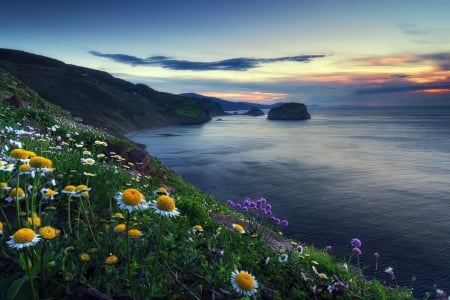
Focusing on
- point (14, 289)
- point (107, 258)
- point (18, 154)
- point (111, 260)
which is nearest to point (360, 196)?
point (107, 258)

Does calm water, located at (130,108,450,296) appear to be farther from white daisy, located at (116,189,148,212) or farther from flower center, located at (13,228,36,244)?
flower center, located at (13,228,36,244)

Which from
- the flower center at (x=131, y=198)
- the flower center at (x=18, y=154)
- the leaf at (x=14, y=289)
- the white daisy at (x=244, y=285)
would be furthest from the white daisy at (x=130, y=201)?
the flower center at (x=18, y=154)

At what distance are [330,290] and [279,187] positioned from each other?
131 ft

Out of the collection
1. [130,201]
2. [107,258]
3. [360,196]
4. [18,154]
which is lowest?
[360,196]

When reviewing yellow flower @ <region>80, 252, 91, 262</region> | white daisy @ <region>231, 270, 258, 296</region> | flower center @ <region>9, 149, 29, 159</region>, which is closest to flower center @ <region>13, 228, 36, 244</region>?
flower center @ <region>9, 149, 29, 159</region>

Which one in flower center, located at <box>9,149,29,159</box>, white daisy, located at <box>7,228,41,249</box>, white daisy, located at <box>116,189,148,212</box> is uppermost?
flower center, located at <box>9,149,29,159</box>

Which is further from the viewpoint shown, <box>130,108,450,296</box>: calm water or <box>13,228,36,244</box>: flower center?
<box>130,108,450,296</box>: calm water

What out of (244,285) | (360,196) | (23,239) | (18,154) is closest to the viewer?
(23,239)

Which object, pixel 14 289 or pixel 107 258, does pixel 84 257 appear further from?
pixel 14 289

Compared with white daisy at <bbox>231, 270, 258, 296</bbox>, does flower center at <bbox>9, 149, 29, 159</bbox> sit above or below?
above

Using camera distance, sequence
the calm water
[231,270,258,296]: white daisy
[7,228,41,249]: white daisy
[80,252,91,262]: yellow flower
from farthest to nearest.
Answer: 1. the calm water
2. [80,252,91,262]: yellow flower
3. [231,270,258,296]: white daisy
4. [7,228,41,249]: white daisy

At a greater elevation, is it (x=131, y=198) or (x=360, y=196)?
(x=131, y=198)

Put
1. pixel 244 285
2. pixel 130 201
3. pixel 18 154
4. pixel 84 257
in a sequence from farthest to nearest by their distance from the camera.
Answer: pixel 84 257 → pixel 18 154 → pixel 244 285 → pixel 130 201

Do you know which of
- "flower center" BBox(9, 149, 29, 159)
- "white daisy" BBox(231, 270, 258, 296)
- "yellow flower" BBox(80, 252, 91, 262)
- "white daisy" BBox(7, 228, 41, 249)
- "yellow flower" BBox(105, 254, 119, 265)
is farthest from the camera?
"yellow flower" BBox(80, 252, 91, 262)
